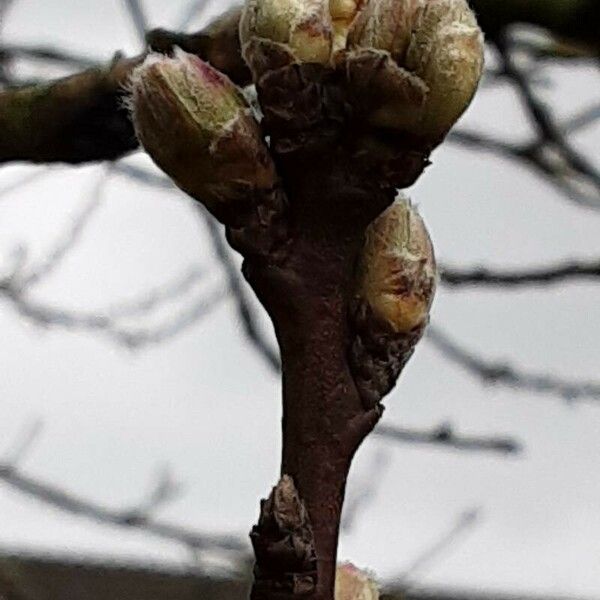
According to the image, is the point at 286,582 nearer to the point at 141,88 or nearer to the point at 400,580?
the point at 141,88

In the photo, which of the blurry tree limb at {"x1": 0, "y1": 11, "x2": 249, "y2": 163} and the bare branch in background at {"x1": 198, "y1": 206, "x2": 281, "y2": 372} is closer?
the blurry tree limb at {"x1": 0, "y1": 11, "x2": 249, "y2": 163}

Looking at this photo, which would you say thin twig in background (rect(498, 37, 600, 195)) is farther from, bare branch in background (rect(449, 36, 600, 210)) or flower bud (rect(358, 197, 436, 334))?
flower bud (rect(358, 197, 436, 334))

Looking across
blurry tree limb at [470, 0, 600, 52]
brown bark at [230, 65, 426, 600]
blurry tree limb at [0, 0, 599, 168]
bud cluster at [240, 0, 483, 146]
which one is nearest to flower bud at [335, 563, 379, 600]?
brown bark at [230, 65, 426, 600]

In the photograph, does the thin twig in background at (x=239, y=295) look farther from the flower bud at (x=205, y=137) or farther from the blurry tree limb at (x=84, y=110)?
the flower bud at (x=205, y=137)

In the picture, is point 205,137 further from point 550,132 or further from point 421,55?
point 550,132

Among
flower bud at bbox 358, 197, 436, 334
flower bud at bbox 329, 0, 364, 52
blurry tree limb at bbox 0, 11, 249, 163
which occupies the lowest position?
blurry tree limb at bbox 0, 11, 249, 163

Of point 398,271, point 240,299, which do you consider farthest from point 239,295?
point 398,271

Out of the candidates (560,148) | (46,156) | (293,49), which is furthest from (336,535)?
(560,148)
